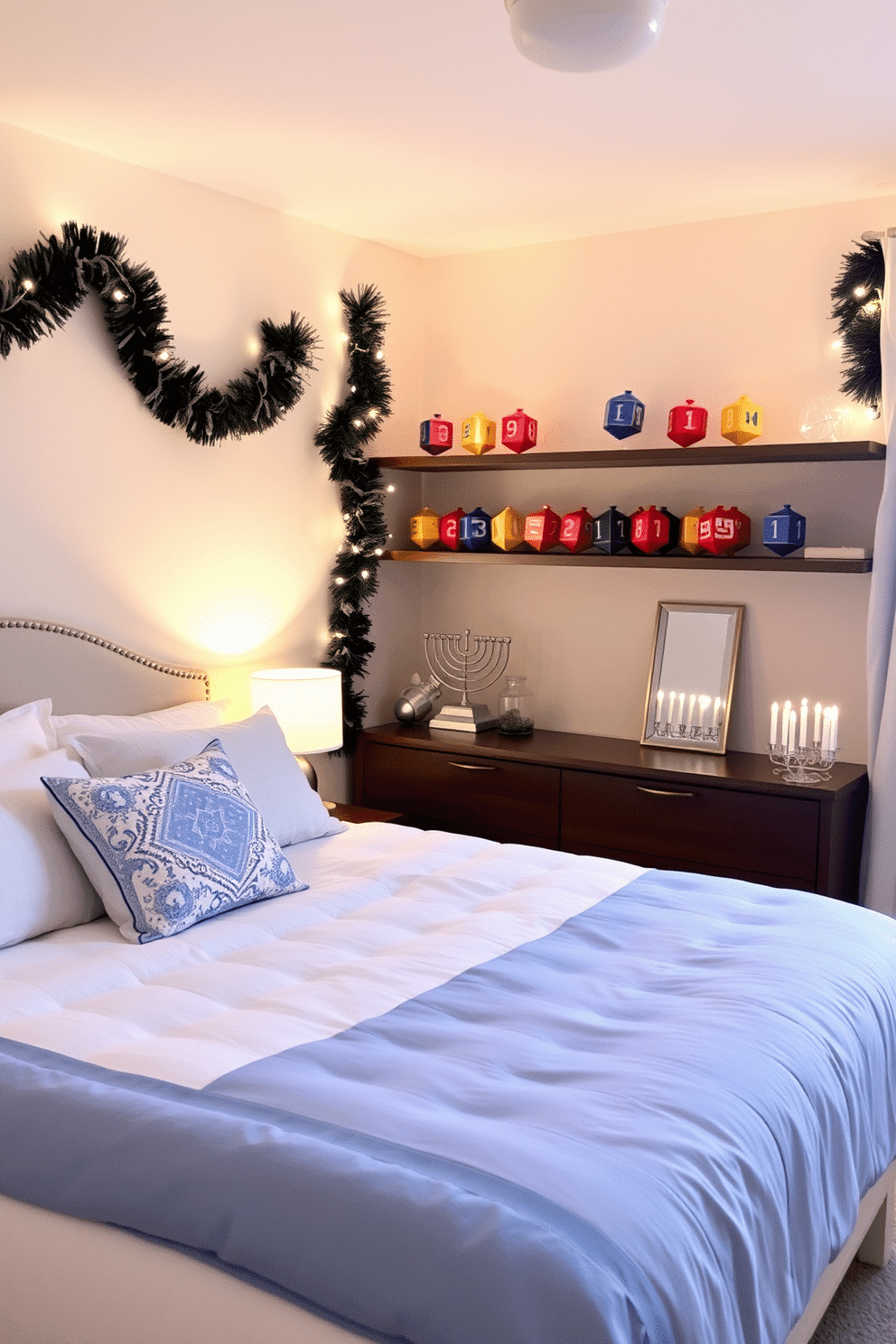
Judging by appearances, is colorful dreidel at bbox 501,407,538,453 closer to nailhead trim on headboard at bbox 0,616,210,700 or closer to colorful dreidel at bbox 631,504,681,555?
colorful dreidel at bbox 631,504,681,555

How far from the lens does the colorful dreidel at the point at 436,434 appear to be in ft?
14.2

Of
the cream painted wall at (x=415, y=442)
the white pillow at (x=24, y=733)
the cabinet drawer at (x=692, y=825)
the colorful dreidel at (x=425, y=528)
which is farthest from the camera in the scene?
the colorful dreidel at (x=425, y=528)

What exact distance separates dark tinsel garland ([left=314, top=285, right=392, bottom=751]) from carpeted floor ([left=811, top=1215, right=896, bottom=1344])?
253cm

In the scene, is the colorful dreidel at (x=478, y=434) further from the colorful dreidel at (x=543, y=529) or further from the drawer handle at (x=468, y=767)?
the drawer handle at (x=468, y=767)

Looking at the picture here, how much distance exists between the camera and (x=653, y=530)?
3.98 meters

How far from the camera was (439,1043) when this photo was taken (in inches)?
71.8

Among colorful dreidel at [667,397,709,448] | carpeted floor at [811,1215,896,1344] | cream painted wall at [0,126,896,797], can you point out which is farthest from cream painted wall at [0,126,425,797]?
carpeted floor at [811,1215,896,1344]


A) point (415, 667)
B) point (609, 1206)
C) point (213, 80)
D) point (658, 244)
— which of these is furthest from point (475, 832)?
point (609, 1206)

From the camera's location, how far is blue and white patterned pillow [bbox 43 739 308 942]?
2352mm

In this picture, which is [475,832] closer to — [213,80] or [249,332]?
[249,332]

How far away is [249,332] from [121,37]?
51.1 inches

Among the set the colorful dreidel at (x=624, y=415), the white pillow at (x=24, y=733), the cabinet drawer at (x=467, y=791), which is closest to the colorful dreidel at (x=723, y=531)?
the colorful dreidel at (x=624, y=415)

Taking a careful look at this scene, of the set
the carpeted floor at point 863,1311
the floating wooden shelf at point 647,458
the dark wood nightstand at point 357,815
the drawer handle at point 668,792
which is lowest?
the carpeted floor at point 863,1311

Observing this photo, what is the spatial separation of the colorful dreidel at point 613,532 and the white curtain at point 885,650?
850mm
